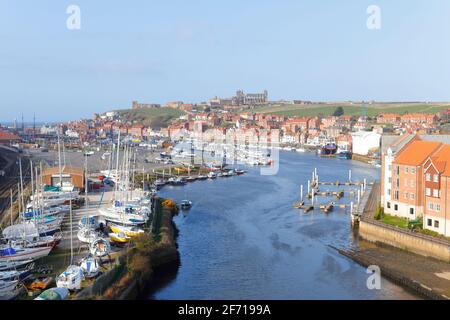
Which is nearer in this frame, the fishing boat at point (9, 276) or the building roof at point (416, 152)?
the fishing boat at point (9, 276)

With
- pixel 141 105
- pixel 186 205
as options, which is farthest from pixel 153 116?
pixel 186 205

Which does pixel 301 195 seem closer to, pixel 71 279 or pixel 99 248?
pixel 99 248

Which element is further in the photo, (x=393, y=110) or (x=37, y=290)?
(x=393, y=110)

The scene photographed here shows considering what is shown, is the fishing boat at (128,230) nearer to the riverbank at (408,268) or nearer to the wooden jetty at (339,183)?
the riverbank at (408,268)

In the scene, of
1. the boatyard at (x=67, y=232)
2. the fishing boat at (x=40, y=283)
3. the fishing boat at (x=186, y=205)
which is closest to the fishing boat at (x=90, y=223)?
the boatyard at (x=67, y=232)

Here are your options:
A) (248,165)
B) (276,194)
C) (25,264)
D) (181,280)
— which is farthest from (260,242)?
(248,165)
